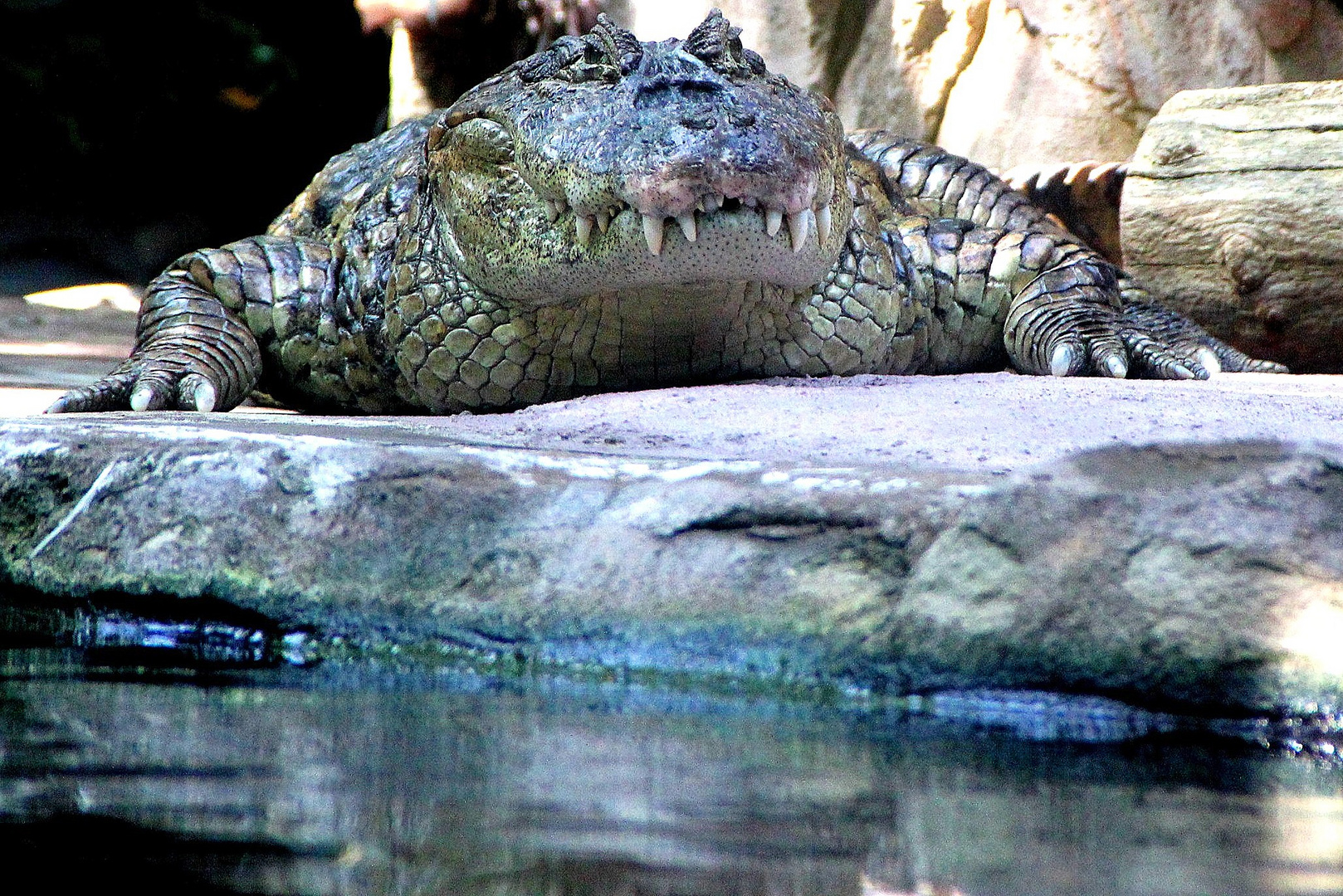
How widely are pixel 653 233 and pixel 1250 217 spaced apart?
2338mm

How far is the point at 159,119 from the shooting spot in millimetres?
12984

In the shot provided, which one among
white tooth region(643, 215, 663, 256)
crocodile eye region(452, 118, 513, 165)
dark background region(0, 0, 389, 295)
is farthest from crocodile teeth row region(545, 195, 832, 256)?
dark background region(0, 0, 389, 295)

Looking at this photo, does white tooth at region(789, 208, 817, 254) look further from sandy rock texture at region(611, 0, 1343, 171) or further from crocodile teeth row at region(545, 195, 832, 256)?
sandy rock texture at region(611, 0, 1343, 171)

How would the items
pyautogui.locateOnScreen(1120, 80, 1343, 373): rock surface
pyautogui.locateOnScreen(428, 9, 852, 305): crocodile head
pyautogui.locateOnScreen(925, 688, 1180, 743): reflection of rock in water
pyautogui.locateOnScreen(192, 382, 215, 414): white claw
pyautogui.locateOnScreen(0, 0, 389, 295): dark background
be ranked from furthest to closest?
pyautogui.locateOnScreen(0, 0, 389, 295): dark background < pyautogui.locateOnScreen(1120, 80, 1343, 373): rock surface < pyautogui.locateOnScreen(192, 382, 215, 414): white claw < pyautogui.locateOnScreen(428, 9, 852, 305): crocodile head < pyautogui.locateOnScreen(925, 688, 1180, 743): reflection of rock in water

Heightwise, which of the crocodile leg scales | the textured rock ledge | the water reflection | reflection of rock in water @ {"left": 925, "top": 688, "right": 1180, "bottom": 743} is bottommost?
the water reflection

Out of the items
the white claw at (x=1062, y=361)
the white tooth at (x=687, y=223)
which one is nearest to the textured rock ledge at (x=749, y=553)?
the white tooth at (x=687, y=223)

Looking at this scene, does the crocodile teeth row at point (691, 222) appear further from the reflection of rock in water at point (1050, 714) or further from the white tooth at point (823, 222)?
the reflection of rock in water at point (1050, 714)

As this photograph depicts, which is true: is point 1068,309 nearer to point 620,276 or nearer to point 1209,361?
point 1209,361

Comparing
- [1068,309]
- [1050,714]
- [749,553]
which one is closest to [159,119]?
[1068,309]

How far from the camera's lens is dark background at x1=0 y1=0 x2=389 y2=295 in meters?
12.2

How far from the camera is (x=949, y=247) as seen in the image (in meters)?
4.32

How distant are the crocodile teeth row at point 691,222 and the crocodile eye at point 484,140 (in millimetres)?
264

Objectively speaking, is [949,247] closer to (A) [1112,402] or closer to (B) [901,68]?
(A) [1112,402]

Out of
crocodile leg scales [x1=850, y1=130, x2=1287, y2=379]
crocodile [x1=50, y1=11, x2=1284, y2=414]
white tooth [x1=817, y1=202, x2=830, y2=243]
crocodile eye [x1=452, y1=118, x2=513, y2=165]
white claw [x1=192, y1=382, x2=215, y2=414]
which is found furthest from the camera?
crocodile leg scales [x1=850, y1=130, x2=1287, y2=379]
